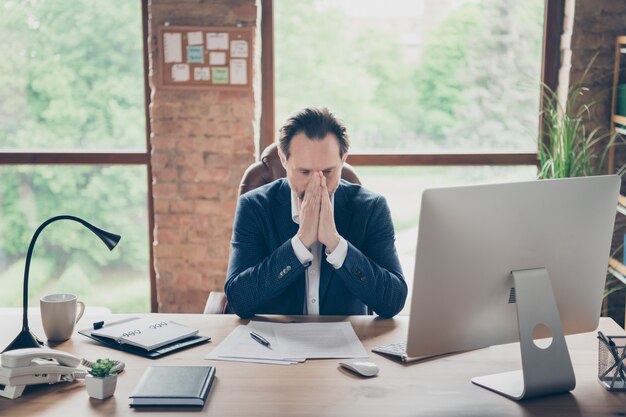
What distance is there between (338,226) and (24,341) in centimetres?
99

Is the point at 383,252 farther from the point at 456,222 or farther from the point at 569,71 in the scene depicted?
the point at 569,71

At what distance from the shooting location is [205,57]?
11.5ft

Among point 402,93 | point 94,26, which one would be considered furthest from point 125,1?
point 402,93

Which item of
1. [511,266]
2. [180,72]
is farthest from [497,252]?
[180,72]

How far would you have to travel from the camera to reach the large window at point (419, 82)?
12.0 ft

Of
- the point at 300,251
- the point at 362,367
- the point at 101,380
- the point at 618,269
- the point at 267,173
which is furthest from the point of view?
the point at 618,269

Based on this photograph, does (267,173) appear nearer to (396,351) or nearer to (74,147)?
(396,351)

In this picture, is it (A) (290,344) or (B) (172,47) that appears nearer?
(A) (290,344)

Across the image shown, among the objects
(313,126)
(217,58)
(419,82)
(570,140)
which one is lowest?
(570,140)

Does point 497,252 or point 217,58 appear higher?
point 217,58

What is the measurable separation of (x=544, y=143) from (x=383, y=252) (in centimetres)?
173

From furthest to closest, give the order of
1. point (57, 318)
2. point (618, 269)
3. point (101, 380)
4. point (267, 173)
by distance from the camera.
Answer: point (618, 269) → point (267, 173) → point (57, 318) → point (101, 380)

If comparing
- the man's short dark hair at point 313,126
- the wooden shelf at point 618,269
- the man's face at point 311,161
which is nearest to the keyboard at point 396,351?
the man's face at point 311,161

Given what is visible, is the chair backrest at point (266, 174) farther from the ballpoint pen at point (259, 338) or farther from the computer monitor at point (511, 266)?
the computer monitor at point (511, 266)
